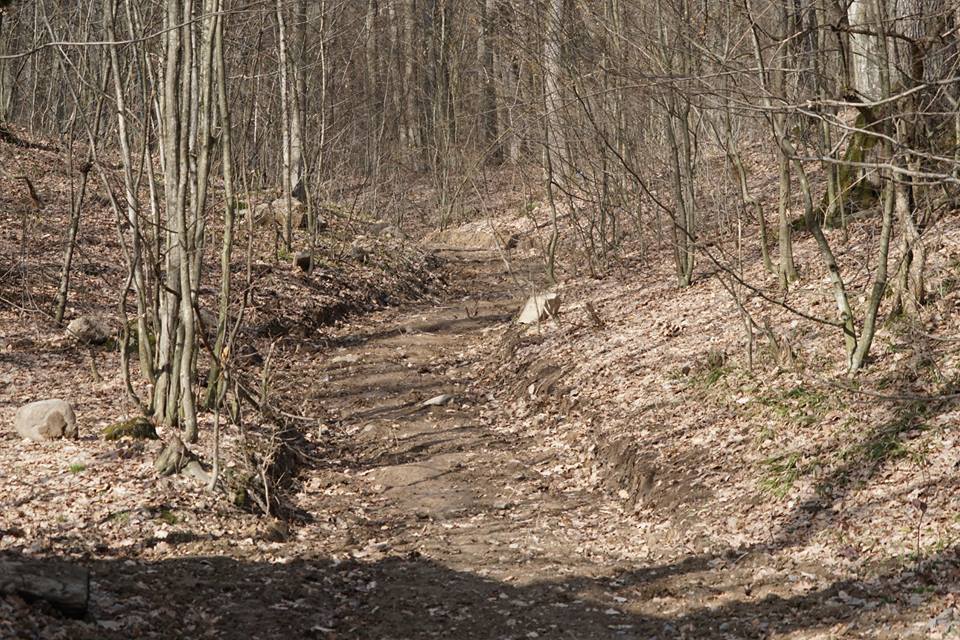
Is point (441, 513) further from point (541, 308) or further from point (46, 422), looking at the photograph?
point (541, 308)

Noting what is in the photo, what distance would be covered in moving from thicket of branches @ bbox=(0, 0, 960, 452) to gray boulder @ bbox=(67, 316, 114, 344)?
712 millimetres

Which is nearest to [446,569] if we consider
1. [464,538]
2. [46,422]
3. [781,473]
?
[464,538]

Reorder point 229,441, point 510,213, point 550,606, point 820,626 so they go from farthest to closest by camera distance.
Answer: point 510,213, point 229,441, point 550,606, point 820,626

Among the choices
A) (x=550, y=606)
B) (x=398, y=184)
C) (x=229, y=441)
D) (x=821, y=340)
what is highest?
(x=398, y=184)

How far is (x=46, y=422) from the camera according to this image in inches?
327

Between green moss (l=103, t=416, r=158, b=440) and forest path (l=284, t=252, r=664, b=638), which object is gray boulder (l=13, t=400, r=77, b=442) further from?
forest path (l=284, t=252, r=664, b=638)

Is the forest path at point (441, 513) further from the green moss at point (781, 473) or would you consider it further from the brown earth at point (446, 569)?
the green moss at point (781, 473)

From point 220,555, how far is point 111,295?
7.45m

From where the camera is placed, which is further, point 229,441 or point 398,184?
point 398,184

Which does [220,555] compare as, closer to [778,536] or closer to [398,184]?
[778,536]

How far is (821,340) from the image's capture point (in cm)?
888

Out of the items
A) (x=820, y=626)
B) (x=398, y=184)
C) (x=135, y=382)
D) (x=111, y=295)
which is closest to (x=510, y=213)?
(x=398, y=184)

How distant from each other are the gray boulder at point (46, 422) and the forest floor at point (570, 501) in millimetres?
141

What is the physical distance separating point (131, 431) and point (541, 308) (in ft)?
22.0
